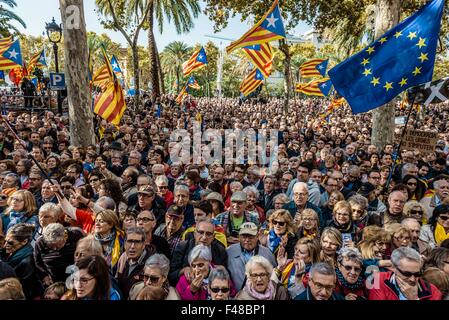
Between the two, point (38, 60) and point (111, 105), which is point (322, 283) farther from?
point (38, 60)

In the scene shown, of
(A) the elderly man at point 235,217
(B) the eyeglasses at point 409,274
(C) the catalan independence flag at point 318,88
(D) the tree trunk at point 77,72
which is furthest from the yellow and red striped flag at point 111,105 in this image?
(C) the catalan independence flag at point 318,88

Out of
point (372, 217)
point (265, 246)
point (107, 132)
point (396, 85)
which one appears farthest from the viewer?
point (107, 132)

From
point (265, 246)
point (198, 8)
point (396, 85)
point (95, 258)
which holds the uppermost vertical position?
point (198, 8)

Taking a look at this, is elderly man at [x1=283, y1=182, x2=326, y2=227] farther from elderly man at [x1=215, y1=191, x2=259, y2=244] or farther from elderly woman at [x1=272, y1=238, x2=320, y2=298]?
elderly woman at [x1=272, y1=238, x2=320, y2=298]

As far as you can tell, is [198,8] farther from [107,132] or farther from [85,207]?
[85,207]

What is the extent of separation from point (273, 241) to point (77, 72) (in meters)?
7.74

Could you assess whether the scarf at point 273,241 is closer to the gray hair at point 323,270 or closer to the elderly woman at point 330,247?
the elderly woman at point 330,247

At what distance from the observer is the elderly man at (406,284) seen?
9.04 feet

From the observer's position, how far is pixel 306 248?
3303mm

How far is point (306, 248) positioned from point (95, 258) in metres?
1.85

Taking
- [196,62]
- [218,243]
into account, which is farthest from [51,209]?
[196,62]

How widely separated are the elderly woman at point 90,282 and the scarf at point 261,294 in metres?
1.10

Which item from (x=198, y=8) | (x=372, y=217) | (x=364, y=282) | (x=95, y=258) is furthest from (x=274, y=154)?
(x=198, y=8)

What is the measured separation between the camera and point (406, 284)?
2805mm
